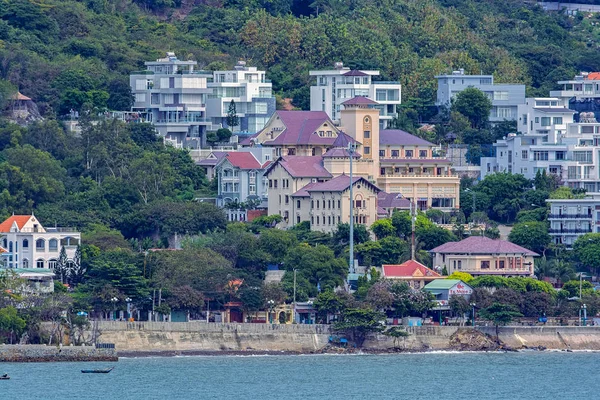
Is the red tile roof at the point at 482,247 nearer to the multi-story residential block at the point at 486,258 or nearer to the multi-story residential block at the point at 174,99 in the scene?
the multi-story residential block at the point at 486,258

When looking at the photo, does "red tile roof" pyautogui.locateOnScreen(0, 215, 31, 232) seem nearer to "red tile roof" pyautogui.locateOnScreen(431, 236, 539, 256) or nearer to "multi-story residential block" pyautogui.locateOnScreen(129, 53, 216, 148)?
"multi-story residential block" pyautogui.locateOnScreen(129, 53, 216, 148)

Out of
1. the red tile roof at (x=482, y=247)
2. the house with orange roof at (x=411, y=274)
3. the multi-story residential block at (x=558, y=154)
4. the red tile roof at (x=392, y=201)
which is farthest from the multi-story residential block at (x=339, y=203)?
the multi-story residential block at (x=558, y=154)

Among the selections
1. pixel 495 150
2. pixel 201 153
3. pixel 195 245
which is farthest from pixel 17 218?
pixel 495 150

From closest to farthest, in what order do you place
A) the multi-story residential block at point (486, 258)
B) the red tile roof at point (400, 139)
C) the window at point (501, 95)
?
the multi-story residential block at point (486, 258), the red tile roof at point (400, 139), the window at point (501, 95)

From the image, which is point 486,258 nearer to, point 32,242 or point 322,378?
point 322,378

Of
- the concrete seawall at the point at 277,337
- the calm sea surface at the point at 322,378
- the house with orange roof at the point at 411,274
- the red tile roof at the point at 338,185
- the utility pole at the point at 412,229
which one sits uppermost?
the red tile roof at the point at 338,185

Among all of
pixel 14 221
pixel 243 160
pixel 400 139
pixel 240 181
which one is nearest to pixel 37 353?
pixel 14 221

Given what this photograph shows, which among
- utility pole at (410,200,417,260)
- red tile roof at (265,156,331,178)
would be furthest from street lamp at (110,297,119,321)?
red tile roof at (265,156,331,178)
